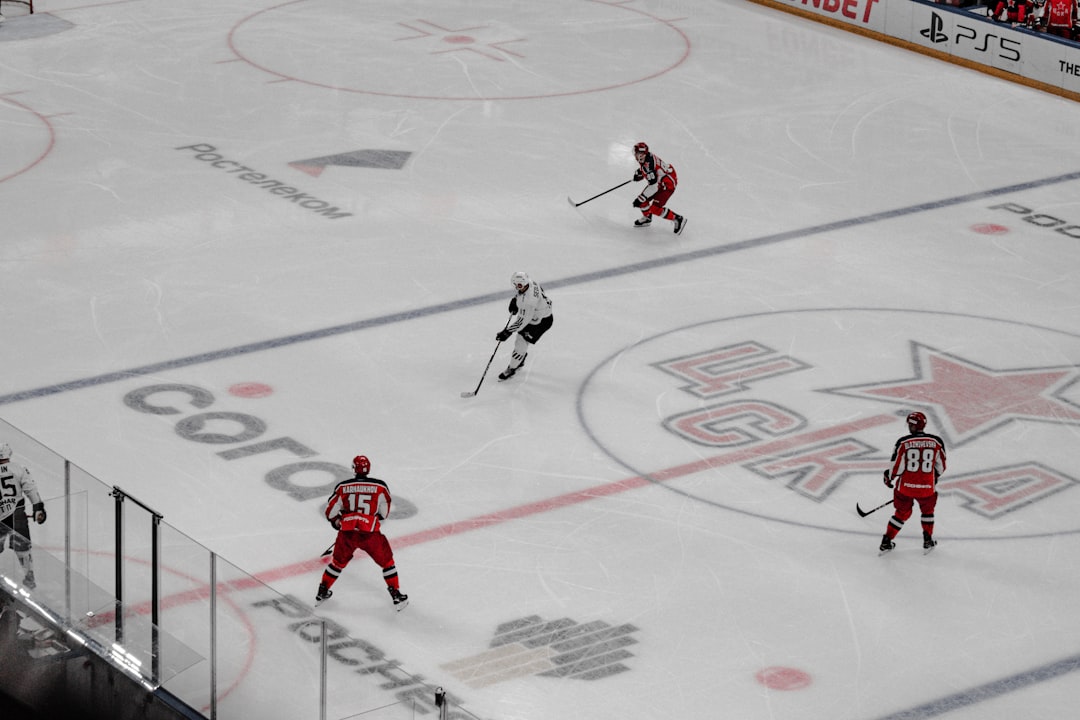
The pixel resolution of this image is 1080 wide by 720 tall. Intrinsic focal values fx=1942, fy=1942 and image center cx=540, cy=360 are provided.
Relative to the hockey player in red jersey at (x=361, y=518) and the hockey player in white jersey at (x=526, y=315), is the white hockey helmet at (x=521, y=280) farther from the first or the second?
the hockey player in red jersey at (x=361, y=518)

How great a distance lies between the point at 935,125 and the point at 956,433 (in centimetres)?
644

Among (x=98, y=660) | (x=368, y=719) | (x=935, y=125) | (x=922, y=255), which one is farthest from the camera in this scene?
(x=935, y=125)

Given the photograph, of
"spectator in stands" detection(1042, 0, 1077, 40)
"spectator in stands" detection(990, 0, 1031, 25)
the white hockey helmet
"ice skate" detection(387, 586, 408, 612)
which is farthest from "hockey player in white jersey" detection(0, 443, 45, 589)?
"spectator in stands" detection(990, 0, 1031, 25)

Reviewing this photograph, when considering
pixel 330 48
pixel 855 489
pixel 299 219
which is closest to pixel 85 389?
pixel 299 219

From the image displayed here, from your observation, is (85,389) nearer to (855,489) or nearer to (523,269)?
(523,269)

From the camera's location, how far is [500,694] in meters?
8.02

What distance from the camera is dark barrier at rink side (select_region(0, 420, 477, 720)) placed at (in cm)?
641

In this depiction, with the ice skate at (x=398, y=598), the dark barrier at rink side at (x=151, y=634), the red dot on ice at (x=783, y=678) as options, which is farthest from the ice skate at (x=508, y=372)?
the dark barrier at rink side at (x=151, y=634)

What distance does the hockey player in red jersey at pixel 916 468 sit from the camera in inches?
353

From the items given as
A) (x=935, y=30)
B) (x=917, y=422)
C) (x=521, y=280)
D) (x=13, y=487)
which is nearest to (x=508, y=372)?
(x=521, y=280)

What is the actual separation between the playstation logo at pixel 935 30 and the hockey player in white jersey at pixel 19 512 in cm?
1289

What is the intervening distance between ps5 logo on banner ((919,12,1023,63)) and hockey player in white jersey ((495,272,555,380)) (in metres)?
8.40

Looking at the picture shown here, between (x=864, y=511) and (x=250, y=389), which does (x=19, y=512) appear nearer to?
(x=250, y=389)

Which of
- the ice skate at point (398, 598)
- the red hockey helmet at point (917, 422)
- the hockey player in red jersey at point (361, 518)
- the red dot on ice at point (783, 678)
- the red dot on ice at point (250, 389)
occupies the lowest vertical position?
the red dot on ice at point (250, 389)
